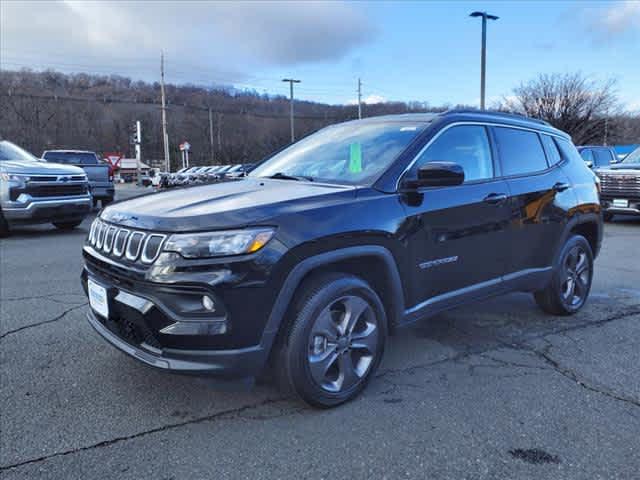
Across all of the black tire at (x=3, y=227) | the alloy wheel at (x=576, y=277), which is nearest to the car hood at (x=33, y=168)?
the black tire at (x=3, y=227)

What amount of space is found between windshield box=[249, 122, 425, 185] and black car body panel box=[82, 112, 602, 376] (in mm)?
106

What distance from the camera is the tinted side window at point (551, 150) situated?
4496 millimetres

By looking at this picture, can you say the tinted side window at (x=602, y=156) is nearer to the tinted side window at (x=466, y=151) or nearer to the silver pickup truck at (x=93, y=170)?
the silver pickup truck at (x=93, y=170)

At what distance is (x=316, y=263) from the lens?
269cm

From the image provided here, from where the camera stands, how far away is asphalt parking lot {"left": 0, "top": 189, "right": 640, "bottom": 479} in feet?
7.87

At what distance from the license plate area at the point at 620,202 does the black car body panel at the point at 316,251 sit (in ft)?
28.1

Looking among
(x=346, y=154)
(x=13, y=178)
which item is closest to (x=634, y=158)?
(x=346, y=154)

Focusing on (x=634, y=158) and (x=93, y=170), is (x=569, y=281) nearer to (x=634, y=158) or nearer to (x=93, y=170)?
(x=634, y=158)

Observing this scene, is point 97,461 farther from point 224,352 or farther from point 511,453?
point 511,453

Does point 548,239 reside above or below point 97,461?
above

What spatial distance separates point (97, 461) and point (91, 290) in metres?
1.04

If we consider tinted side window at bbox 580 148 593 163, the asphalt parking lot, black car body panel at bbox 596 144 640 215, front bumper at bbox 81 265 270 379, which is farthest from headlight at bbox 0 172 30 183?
tinted side window at bbox 580 148 593 163

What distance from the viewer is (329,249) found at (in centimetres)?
276

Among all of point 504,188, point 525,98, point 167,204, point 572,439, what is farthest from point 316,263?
point 525,98
